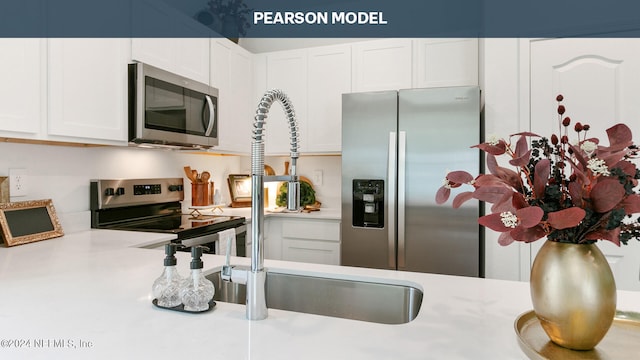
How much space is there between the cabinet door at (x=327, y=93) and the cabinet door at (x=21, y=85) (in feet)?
6.40

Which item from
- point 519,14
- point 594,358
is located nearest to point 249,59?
point 519,14

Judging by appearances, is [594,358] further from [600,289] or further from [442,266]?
[442,266]

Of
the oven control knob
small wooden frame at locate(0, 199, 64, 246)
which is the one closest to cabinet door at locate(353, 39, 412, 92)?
the oven control knob

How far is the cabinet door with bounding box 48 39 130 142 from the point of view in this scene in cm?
173

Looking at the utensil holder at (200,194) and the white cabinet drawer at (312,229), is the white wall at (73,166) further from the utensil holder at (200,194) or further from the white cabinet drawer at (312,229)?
the white cabinet drawer at (312,229)

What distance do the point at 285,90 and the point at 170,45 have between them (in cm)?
113

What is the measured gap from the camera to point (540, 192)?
69 centimetres

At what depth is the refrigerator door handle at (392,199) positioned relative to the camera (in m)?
2.46

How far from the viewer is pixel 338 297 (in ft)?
4.25

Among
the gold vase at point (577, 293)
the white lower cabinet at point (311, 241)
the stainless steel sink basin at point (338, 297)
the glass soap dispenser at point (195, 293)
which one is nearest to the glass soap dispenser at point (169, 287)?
the glass soap dispenser at point (195, 293)

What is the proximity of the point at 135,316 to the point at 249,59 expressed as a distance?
2.79 m

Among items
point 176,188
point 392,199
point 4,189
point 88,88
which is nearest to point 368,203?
point 392,199

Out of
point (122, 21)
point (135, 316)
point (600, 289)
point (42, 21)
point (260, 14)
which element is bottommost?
point (135, 316)

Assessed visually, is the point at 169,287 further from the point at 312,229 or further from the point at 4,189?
the point at 312,229
